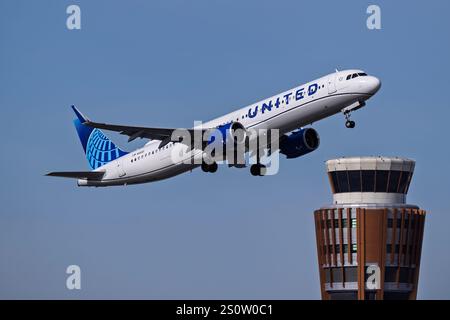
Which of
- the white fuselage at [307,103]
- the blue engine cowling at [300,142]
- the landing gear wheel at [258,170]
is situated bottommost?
the landing gear wheel at [258,170]

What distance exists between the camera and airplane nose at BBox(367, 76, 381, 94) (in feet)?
233

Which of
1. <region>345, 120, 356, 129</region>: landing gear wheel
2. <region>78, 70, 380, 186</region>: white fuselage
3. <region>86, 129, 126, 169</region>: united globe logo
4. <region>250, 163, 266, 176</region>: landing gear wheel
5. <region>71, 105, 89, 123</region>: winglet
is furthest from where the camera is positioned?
<region>86, 129, 126, 169</region>: united globe logo

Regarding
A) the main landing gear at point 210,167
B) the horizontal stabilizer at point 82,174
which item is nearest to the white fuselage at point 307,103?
the main landing gear at point 210,167

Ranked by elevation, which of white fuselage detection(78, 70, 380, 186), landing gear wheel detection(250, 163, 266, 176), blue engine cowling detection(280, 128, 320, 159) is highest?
white fuselage detection(78, 70, 380, 186)

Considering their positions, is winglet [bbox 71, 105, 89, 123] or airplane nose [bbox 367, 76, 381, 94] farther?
winglet [bbox 71, 105, 89, 123]

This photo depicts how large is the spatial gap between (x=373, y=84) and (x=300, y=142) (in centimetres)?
1000

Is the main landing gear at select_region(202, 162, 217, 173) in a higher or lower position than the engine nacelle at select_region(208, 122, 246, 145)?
lower

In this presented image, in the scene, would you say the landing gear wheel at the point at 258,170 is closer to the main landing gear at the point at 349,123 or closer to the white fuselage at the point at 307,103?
the white fuselage at the point at 307,103

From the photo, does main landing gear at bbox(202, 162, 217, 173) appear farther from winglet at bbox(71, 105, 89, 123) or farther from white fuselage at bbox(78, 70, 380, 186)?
winglet at bbox(71, 105, 89, 123)

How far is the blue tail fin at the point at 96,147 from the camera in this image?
92.0 metres

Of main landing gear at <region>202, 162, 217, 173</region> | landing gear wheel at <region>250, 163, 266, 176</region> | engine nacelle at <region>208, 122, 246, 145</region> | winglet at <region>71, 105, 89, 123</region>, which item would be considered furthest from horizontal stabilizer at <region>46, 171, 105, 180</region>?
engine nacelle at <region>208, 122, 246, 145</region>

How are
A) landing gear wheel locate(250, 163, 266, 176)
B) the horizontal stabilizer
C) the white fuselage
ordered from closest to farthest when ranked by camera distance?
the white fuselage → landing gear wheel locate(250, 163, 266, 176) → the horizontal stabilizer
